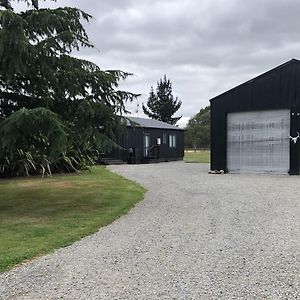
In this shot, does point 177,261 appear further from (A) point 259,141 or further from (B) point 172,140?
(B) point 172,140

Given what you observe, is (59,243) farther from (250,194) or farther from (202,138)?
→ (202,138)

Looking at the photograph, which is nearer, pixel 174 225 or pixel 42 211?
pixel 174 225

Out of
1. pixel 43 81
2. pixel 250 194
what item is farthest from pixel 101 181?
pixel 43 81

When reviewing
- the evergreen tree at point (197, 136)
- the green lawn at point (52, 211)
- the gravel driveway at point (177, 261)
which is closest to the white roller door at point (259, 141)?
the green lawn at point (52, 211)

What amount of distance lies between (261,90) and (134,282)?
1539cm

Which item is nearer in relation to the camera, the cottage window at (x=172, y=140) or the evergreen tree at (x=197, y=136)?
the cottage window at (x=172, y=140)

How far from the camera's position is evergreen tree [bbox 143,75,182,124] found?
58.3m

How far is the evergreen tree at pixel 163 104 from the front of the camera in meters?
58.3

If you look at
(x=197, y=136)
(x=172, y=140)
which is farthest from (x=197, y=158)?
(x=197, y=136)

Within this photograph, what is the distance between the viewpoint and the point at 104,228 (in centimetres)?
685

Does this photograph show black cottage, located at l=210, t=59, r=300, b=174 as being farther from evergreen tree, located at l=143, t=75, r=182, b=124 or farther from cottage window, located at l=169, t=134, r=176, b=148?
evergreen tree, located at l=143, t=75, r=182, b=124

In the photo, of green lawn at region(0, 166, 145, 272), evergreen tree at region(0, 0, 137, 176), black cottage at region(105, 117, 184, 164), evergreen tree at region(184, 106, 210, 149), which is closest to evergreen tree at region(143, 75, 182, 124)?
evergreen tree at region(184, 106, 210, 149)

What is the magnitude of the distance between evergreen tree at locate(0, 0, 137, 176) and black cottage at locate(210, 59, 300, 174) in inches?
414

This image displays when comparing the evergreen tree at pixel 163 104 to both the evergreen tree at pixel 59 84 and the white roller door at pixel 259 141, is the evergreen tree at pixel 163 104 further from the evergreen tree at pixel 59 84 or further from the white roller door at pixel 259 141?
the evergreen tree at pixel 59 84
